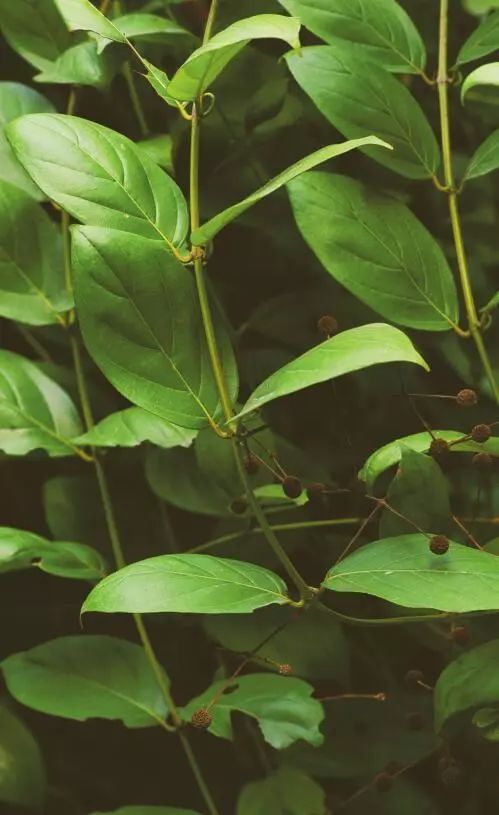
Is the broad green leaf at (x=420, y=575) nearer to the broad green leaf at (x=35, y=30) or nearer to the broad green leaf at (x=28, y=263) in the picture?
the broad green leaf at (x=28, y=263)

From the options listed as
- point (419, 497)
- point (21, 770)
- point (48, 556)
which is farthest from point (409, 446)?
point (21, 770)

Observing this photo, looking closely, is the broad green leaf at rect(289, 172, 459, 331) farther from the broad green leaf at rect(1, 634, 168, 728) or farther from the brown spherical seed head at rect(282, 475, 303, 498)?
the broad green leaf at rect(1, 634, 168, 728)

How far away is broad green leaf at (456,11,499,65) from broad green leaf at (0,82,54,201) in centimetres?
31

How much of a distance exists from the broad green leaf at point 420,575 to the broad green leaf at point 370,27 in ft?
1.10

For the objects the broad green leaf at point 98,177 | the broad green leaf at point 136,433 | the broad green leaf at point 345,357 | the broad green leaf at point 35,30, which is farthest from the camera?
the broad green leaf at point 35,30

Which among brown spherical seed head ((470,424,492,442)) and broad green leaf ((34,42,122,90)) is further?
broad green leaf ((34,42,122,90))

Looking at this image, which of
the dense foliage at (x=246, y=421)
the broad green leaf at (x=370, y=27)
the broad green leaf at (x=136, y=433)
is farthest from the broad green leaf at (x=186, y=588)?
the broad green leaf at (x=370, y=27)

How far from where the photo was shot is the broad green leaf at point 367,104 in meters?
0.67

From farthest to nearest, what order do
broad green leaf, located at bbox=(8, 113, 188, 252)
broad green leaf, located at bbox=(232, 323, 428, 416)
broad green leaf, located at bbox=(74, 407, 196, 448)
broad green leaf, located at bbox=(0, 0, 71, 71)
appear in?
broad green leaf, located at bbox=(0, 0, 71, 71) < broad green leaf, located at bbox=(74, 407, 196, 448) < broad green leaf, located at bbox=(8, 113, 188, 252) < broad green leaf, located at bbox=(232, 323, 428, 416)

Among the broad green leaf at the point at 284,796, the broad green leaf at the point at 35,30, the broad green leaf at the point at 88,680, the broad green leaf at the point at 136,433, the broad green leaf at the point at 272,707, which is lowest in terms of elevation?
the broad green leaf at the point at 284,796

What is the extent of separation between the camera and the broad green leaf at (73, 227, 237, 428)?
0.55m

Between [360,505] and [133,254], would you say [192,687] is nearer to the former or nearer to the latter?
[360,505]

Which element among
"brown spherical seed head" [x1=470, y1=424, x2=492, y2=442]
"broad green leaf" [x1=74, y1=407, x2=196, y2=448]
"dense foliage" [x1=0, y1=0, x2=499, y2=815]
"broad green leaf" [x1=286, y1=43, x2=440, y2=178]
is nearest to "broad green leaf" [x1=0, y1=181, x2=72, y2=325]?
"dense foliage" [x1=0, y1=0, x2=499, y2=815]

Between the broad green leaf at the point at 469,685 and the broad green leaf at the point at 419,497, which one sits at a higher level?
the broad green leaf at the point at 419,497
